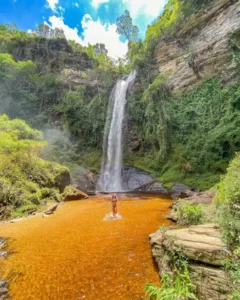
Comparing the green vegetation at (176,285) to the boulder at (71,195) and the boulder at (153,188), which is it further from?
the boulder at (153,188)

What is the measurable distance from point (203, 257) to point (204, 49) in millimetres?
23703

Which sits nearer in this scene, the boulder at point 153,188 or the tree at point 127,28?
the boulder at point 153,188

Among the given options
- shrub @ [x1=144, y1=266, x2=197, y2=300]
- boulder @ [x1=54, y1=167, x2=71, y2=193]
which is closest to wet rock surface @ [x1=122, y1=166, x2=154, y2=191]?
boulder @ [x1=54, y1=167, x2=71, y2=193]

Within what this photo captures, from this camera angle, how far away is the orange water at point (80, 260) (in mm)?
4176

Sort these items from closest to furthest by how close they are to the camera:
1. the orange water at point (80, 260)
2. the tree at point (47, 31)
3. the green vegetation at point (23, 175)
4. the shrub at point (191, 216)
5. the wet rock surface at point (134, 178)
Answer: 1. the orange water at point (80, 260)
2. the shrub at point (191, 216)
3. the green vegetation at point (23, 175)
4. the wet rock surface at point (134, 178)
5. the tree at point (47, 31)

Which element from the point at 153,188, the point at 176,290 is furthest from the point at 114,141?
the point at 176,290

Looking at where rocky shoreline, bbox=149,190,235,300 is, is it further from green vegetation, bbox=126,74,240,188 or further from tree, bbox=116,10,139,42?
tree, bbox=116,10,139,42

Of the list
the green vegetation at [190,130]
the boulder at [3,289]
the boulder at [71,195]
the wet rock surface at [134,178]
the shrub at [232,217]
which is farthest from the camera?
the wet rock surface at [134,178]

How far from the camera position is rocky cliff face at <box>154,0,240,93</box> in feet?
65.9

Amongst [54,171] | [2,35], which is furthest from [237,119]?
[2,35]

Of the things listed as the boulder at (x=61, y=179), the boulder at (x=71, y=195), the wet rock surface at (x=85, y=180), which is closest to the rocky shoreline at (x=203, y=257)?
the boulder at (x=71, y=195)

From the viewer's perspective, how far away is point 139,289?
13.5ft

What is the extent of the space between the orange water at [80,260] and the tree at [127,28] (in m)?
45.7

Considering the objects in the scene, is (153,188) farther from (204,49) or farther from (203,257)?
(203,257)
